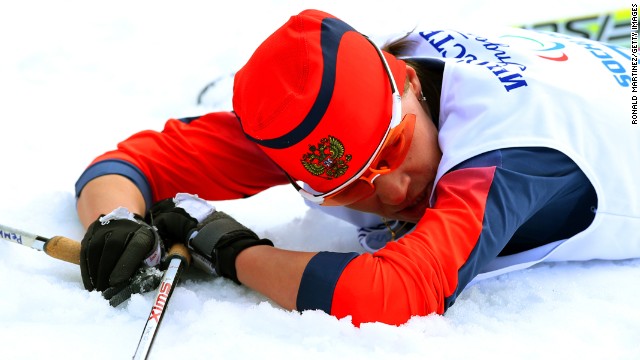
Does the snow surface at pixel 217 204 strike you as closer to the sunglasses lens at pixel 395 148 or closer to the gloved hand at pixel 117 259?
the gloved hand at pixel 117 259

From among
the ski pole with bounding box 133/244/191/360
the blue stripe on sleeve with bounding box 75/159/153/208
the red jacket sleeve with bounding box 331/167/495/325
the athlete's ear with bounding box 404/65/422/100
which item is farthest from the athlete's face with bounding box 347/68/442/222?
the blue stripe on sleeve with bounding box 75/159/153/208

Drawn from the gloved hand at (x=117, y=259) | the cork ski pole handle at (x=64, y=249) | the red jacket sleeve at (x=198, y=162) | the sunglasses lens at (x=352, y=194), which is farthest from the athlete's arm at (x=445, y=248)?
the red jacket sleeve at (x=198, y=162)

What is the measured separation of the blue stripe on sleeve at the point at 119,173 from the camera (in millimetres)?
1716

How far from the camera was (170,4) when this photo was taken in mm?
3072

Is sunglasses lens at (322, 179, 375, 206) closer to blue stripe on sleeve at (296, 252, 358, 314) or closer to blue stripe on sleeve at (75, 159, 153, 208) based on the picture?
blue stripe on sleeve at (296, 252, 358, 314)

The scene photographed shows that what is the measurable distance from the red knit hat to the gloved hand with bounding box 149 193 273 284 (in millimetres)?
186

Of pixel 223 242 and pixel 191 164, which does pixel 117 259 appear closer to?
pixel 223 242

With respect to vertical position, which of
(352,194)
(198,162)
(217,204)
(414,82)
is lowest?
(217,204)

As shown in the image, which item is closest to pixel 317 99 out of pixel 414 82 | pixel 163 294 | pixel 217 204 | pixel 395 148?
pixel 395 148

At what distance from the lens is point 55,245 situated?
4.73 feet

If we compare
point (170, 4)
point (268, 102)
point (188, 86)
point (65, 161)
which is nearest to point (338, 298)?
point (268, 102)

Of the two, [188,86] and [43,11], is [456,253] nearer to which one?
[188,86]

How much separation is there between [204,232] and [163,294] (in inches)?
9.6

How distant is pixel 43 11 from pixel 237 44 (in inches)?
30.9
